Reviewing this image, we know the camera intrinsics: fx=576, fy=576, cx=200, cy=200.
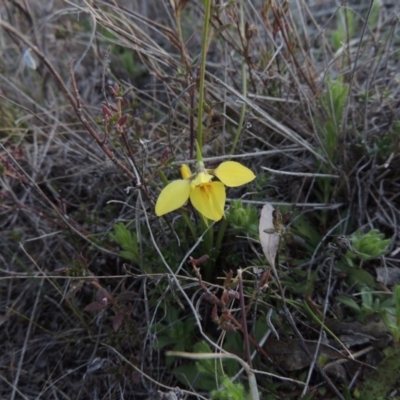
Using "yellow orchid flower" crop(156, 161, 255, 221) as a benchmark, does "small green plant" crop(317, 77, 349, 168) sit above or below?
below

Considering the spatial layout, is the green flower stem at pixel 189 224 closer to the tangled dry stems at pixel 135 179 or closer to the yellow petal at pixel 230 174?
the tangled dry stems at pixel 135 179

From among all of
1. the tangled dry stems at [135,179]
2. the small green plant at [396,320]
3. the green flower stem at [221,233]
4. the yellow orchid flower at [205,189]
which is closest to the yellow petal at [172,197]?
the yellow orchid flower at [205,189]

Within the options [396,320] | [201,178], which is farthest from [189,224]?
[396,320]

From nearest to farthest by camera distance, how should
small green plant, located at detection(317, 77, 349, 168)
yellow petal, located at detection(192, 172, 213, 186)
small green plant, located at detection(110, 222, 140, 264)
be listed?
yellow petal, located at detection(192, 172, 213, 186) → small green plant, located at detection(110, 222, 140, 264) → small green plant, located at detection(317, 77, 349, 168)

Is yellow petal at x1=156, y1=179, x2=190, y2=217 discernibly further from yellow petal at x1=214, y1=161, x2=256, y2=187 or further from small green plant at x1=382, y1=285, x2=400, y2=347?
small green plant at x1=382, y1=285, x2=400, y2=347

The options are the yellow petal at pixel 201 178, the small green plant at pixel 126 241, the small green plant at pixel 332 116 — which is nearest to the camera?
the yellow petal at pixel 201 178

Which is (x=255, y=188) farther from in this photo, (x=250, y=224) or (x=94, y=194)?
(x=94, y=194)

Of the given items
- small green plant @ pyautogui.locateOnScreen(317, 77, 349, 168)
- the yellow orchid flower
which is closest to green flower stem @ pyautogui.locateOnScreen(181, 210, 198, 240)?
the yellow orchid flower

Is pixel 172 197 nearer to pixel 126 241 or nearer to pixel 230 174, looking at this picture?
pixel 230 174
